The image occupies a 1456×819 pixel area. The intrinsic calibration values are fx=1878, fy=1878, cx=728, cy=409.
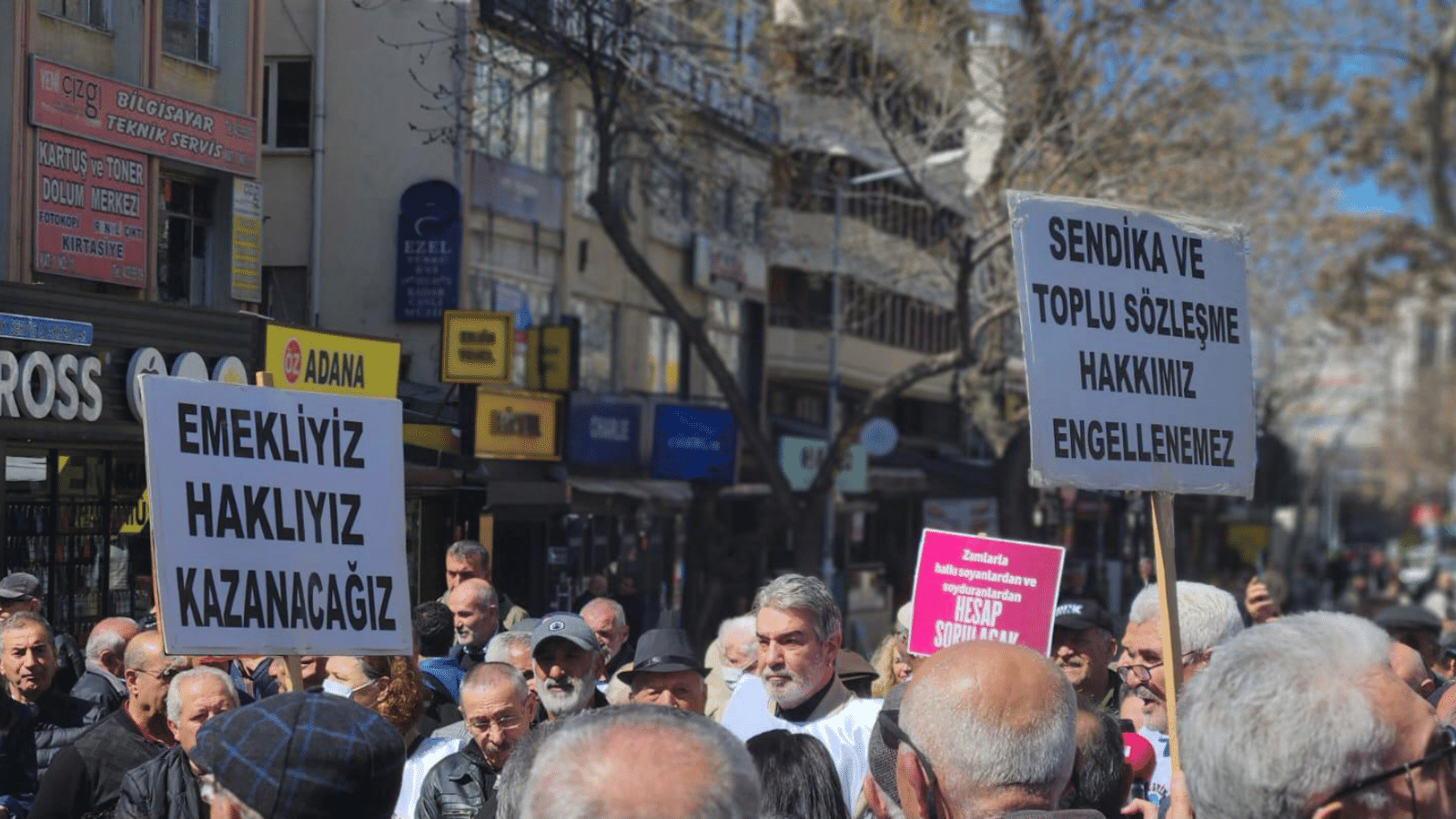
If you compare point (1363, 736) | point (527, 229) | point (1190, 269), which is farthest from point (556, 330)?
point (1363, 736)

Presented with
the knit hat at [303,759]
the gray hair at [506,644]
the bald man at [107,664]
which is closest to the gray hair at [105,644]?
the bald man at [107,664]

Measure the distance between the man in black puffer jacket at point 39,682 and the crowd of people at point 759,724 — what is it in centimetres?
1

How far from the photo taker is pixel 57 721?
8.06 meters

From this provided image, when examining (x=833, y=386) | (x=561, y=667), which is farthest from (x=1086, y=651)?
(x=833, y=386)

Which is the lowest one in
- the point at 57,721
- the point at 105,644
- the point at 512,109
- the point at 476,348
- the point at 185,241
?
the point at 57,721

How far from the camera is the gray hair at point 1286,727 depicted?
3162mm

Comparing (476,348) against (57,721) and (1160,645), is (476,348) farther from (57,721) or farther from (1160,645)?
(1160,645)

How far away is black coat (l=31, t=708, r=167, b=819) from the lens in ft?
20.7

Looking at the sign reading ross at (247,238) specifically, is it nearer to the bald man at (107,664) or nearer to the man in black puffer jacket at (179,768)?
the bald man at (107,664)

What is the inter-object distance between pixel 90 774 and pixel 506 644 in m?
1.95

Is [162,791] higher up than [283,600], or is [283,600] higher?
[283,600]

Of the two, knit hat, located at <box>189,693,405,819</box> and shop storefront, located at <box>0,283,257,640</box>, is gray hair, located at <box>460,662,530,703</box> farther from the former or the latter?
shop storefront, located at <box>0,283,257,640</box>

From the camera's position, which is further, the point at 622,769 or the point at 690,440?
the point at 690,440

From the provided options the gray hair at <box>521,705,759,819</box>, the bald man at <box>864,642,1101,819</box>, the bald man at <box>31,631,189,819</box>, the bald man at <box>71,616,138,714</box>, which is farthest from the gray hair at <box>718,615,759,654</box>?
the gray hair at <box>521,705,759,819</box>
